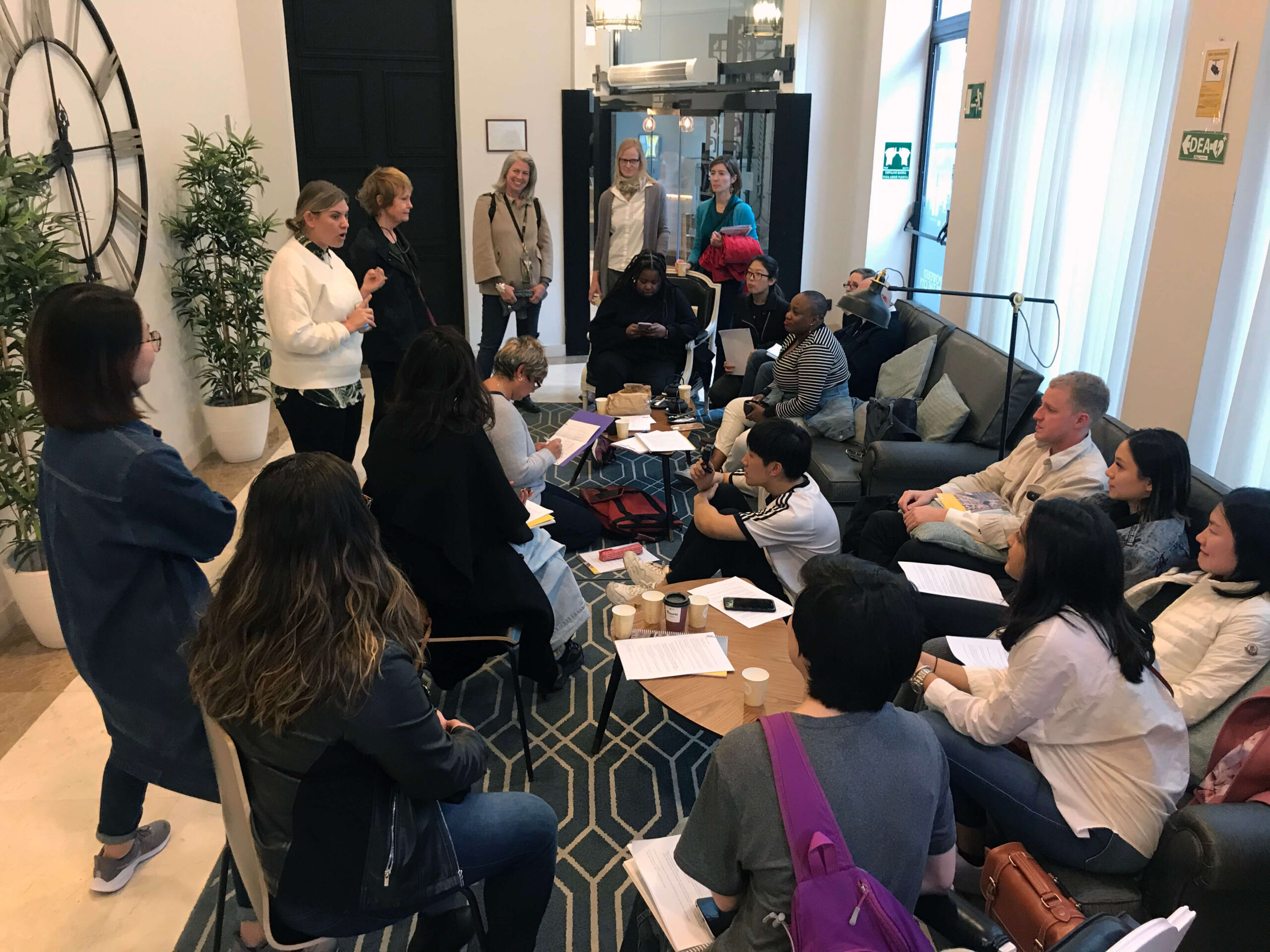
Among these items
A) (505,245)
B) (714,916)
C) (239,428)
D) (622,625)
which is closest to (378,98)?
(505,245)

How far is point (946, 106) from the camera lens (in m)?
6.84

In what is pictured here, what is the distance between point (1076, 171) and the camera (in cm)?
459

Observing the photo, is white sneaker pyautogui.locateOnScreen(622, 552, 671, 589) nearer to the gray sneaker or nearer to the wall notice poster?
the gray sneaker

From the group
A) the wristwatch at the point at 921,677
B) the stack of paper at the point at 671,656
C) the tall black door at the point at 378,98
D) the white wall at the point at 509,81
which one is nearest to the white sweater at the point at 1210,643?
the wristwatch at the point at 921,677

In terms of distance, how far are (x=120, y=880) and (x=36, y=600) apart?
149 cm

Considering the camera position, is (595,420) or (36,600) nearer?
(36,600)

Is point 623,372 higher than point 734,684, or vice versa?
point 623,372

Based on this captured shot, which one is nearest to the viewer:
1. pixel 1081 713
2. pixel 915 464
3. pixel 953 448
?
pixel 1081 713

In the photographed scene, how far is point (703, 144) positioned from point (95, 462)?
6513 mm

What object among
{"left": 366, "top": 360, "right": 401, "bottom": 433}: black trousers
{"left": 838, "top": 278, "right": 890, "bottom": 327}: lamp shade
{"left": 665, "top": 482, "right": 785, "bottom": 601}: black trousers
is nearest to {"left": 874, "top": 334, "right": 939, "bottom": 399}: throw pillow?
{"left": 838, "top": 278, "right": 890, "bottom": 327}: lamp shade

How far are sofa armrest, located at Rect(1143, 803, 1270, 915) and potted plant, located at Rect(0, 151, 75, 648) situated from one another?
3272 mm

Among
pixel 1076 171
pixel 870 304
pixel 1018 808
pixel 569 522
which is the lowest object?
pixel 569 522

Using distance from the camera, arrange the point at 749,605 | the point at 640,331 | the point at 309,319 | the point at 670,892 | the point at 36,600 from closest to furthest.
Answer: the point at 670,892
the point at 749,605
the point at 36,600
the point at 309,319
the point at 640,331

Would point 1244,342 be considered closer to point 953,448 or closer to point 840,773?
point 953,448
